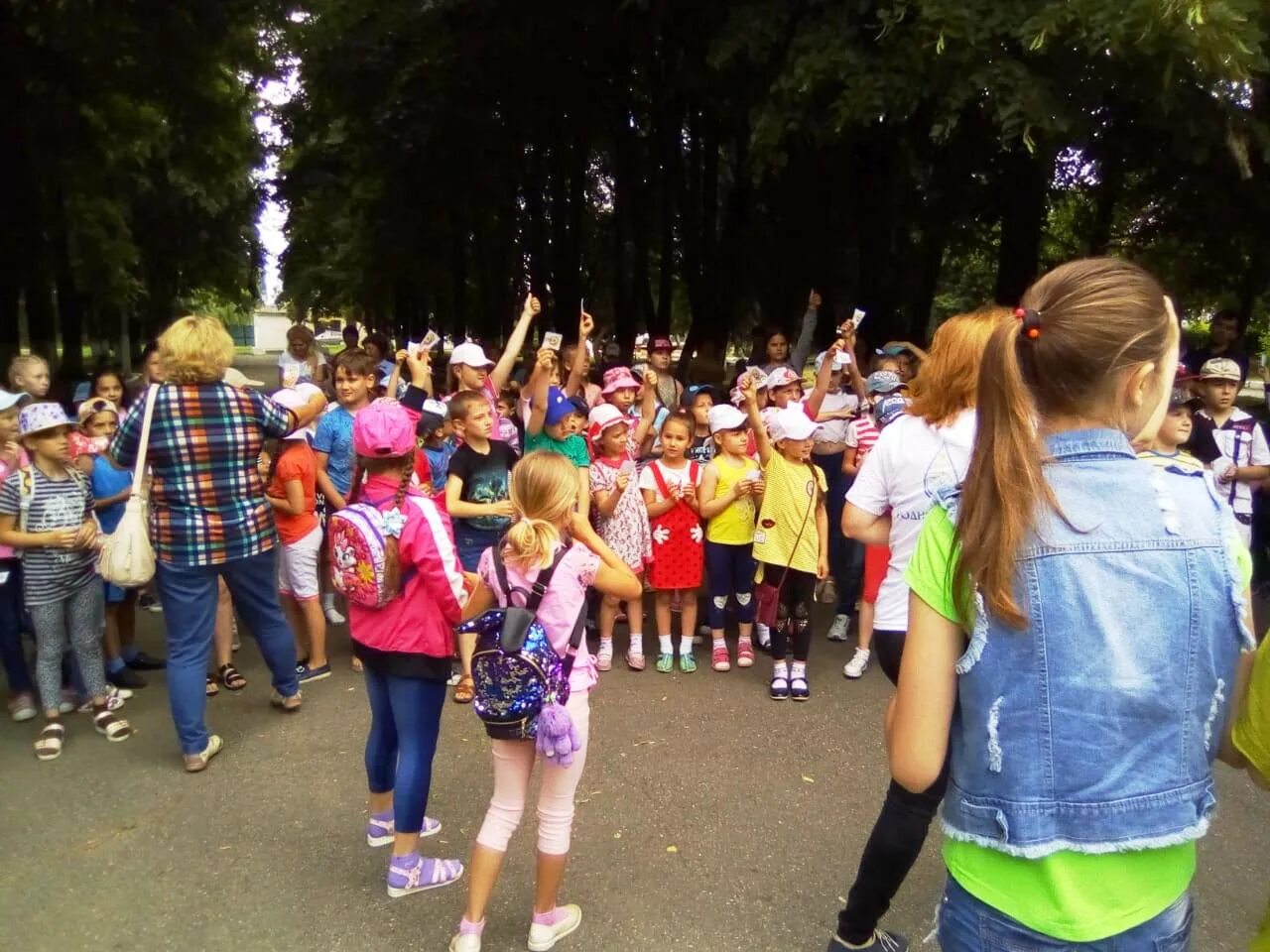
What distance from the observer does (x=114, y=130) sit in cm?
1706

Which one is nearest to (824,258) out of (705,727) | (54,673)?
(705,727)

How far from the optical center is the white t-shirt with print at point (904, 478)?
9.32ft

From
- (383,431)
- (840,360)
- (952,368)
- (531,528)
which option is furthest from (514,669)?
(840,360)

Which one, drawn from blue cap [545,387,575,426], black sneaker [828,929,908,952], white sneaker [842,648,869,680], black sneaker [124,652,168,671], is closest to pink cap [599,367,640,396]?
blue cap [545,387,575,426]

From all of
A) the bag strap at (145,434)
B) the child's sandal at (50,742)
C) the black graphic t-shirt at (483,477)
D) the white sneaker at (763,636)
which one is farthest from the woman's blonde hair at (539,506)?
the white sneaker at (763,636)

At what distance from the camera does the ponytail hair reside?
4.57ft

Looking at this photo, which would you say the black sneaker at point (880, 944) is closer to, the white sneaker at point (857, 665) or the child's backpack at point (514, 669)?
the child's backpack at point (514, 669)

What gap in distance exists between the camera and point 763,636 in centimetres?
598

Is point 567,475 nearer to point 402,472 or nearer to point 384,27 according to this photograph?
point 402,472

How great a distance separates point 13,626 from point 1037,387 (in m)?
4.92

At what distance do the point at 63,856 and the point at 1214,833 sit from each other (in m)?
4.38

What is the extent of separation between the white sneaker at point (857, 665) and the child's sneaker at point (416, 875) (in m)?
2.75

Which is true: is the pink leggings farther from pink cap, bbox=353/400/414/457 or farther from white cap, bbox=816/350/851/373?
white cap, bbox=816/350/851/373

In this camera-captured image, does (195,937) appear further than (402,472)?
No
